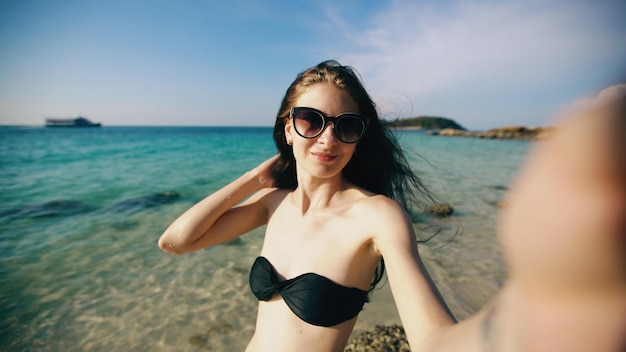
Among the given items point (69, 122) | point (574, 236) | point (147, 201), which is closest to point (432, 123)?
point (147, 201)

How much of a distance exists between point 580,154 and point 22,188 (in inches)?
622

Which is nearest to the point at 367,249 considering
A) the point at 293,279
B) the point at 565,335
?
the point at 293,279

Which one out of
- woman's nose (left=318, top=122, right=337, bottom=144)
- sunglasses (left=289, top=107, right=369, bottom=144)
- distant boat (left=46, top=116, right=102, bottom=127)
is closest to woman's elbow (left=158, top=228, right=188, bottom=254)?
sunglasses (left=289, top=107, right=369, bottom=144)

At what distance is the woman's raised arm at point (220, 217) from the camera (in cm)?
254

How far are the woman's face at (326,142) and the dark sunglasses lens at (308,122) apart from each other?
43 millimetres

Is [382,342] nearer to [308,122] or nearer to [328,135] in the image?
[328,135]

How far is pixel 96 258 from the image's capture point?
6129mm

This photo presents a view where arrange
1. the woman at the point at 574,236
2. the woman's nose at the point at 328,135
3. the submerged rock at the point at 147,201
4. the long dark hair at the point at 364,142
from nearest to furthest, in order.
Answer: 1. the woman at the point at 574,236
2. the woman's nose at the point at 328,135
3. the long dark hair at the point at 364,142
4. the submerged rock at the point at 147,201

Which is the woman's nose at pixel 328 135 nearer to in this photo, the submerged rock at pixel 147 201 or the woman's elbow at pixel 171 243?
the woman's elbow at pixel 171 243

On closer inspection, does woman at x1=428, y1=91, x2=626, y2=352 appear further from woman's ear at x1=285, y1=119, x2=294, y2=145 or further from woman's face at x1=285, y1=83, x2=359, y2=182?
woman's ear at x1=285, y1=119, x2=294, y2=145

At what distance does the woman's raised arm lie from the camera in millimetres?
2543

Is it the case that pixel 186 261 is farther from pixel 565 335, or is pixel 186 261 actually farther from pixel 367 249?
pixel 565 335

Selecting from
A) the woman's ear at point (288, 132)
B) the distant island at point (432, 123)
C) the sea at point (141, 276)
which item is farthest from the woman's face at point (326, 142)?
the distant island at point (432, 123)

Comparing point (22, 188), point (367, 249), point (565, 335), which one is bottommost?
point (22, 188)
